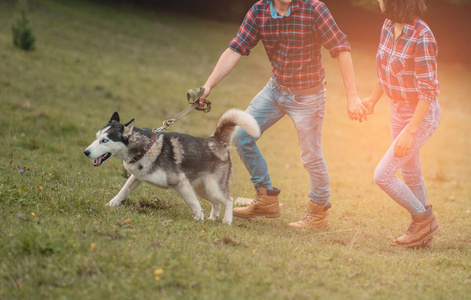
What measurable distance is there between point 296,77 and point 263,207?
5.95 feet

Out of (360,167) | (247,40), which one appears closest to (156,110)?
(360,167)

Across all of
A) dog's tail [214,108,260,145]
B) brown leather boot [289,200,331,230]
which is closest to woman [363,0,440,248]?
brown leather boot [289,200,331,230]

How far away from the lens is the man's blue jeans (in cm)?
594

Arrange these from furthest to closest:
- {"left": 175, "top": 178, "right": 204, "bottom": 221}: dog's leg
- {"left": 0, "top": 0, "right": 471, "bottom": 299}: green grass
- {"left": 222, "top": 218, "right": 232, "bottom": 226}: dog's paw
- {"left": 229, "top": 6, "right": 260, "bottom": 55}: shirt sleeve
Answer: {"left": 222, "top": 218, "right": 232, "bottom": 226}: dog's paw
{"left": 229, "top": 6, "right": 260, "bottom": 55}: shirt sleeve
{"left": 175, "top": 178, "right": 204, "bottom": 221}: dog's leg
{"left": 0, "top": 0, "right": 471, "bottom": 299}: green grass

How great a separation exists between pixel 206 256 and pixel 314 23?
3.03 metres

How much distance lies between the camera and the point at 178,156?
582 cm

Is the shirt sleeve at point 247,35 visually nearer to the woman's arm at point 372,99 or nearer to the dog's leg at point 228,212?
the woman's arm at point 372,99

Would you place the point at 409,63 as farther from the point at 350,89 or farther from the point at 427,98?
the point at 350,89

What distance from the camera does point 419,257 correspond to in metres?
5.57

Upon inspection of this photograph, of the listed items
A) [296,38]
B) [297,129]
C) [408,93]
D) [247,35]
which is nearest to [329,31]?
[296,38]

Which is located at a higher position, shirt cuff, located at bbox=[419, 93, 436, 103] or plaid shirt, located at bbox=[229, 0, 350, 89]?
plaid shirt, located at bbox=[229, 0, 350, 89]

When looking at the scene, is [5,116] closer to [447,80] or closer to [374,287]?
[374,287]

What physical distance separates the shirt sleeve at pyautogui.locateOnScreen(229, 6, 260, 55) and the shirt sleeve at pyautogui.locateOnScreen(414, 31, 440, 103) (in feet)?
6.32

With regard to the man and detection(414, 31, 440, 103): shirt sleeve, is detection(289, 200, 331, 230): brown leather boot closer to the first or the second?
the man
